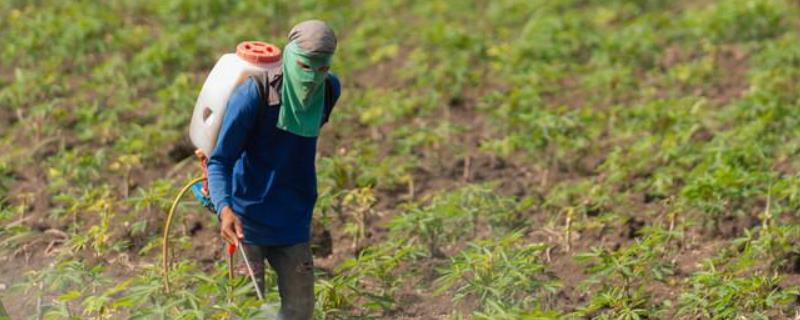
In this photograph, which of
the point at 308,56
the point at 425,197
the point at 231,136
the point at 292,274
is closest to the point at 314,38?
the point at 308,56

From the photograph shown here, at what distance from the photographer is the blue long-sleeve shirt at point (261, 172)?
547cm

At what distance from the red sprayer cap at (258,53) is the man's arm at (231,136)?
0.36ft

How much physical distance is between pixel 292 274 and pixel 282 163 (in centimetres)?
51

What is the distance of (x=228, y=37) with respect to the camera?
34.6 ft

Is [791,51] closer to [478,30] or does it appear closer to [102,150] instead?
[478,30]

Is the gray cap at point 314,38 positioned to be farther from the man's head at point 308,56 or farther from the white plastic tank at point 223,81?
the white plastic tank at point 223,81

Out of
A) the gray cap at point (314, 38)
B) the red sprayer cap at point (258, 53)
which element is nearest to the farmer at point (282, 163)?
the gray cap at point (314, 38)

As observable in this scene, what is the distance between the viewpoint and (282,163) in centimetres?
564

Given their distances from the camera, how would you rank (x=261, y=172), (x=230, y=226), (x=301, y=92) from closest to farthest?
(x=301, y=92) < (x=230, y=226) < (x=261, y=172)

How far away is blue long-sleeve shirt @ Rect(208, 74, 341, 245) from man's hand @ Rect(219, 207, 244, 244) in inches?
1.4

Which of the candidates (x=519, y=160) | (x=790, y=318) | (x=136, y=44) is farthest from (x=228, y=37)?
(x=790, y=318)

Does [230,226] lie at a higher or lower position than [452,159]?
higher

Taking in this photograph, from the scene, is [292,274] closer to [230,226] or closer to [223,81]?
[230,226]

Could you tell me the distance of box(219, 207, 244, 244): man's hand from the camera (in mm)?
5551
